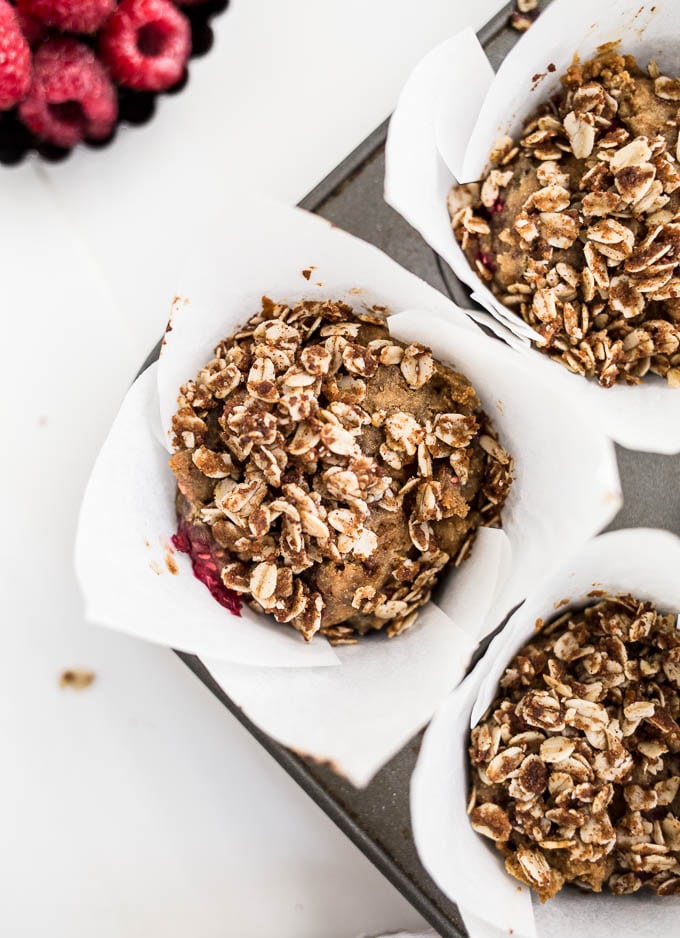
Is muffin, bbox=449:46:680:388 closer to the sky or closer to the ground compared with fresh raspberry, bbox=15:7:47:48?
closer to the ground

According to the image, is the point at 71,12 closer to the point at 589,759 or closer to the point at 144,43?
the point at 144,43

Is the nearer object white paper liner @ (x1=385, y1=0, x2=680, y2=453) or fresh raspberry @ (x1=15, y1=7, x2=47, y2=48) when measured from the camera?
white paper liner @ (x1=385, y1=0, x2=680, y2=453)

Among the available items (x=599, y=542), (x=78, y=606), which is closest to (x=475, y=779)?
(x=599, y=542)

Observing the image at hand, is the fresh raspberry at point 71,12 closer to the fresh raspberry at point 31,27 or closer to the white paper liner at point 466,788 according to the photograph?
the fresh raspberry at point 31,27

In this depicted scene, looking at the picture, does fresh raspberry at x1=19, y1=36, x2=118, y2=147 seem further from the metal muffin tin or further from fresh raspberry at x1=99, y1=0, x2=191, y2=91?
the metal muffin tin

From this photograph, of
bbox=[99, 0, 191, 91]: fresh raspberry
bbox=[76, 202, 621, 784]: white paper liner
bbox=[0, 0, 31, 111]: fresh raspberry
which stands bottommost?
bbox=[76, 202, 621, 784]: white paper liner

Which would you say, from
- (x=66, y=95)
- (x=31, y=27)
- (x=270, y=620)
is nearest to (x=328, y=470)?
(x=270, y=620)

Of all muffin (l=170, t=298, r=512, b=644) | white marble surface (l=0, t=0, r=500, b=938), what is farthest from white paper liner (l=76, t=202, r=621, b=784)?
white marble surface (l=0, t=0, r=500, b=938)
